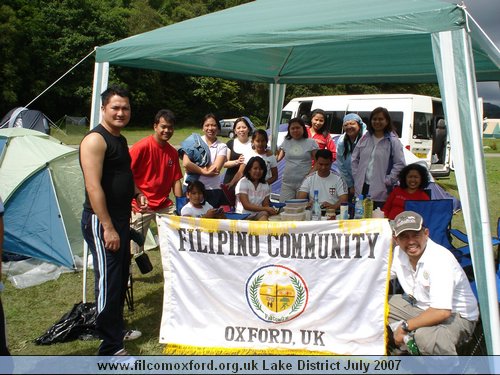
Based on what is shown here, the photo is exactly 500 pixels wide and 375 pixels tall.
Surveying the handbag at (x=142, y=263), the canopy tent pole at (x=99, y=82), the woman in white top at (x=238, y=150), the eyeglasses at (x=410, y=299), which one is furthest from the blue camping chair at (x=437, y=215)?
the canopy tent pole at (x=99, y=82)

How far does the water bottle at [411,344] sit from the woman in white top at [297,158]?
104 inches

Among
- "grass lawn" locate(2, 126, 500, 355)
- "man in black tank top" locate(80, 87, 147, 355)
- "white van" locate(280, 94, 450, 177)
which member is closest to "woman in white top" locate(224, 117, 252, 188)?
"grass lawn" locate(2, 126, 500, 355)

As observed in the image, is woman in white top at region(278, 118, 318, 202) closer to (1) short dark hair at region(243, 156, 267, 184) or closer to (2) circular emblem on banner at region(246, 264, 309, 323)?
(1) short dark hair at region(243, 156, 267, 184)

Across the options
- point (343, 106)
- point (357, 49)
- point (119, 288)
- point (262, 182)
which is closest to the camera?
point (119, 288)

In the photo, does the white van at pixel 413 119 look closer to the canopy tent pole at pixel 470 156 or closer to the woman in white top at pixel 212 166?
the woman in white top at pixel 212 166

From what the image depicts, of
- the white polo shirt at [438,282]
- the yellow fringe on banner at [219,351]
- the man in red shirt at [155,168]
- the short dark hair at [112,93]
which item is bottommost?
the yellow fringe on banner at [219,351]

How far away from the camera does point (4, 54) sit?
96.7ft

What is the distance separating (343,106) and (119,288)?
10.1 meters

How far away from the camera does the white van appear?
35.0ft

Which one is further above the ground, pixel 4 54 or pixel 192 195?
pixel 4 54

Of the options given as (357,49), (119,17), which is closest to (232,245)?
(357,49)

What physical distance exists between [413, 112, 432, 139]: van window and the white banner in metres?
8.61

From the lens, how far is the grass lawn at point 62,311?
3.30 metres

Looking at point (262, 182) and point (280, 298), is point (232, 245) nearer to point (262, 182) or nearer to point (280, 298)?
point (280, 298)
